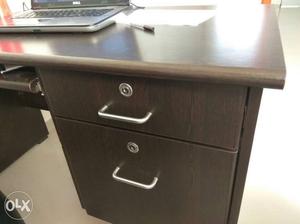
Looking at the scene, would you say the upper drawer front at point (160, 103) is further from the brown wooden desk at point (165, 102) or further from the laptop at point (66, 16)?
the laptop at point (66, 16)

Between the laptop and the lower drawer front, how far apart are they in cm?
25

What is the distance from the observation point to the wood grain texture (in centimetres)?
43

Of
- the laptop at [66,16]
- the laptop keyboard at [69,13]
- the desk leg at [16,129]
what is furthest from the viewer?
the desk leg at [16,129]

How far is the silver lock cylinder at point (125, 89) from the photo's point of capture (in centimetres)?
51

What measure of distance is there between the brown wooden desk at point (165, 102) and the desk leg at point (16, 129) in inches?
25.6

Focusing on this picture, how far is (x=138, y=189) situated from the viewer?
695mm

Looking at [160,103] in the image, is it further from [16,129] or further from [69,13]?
[16,129]

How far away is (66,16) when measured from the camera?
761 mm

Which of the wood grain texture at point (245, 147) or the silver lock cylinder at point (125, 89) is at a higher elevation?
the silver lock cylinder at point (125, 89)

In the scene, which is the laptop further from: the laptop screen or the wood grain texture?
the wood grain texture

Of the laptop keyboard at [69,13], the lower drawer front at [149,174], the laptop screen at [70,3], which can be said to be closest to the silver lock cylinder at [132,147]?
the lower drawer front at [149,174]

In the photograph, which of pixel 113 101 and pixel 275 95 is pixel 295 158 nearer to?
pixel 275 95

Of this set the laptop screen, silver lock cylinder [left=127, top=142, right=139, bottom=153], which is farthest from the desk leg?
silver lock cylinder [left=127, top=142, right=139, bottom=153]

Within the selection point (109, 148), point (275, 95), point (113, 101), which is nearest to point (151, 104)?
point (113, 101)
